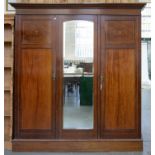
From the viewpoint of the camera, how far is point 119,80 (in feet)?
12.5

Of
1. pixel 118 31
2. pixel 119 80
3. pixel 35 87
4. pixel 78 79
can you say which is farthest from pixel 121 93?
pixel 35 87

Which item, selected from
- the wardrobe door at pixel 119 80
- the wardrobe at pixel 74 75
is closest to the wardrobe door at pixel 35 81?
the wardrobe at pixel 74 75

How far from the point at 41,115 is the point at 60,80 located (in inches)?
23.3

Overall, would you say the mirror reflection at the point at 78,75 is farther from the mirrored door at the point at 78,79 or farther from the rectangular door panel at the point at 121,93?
the rectangular door panel at the point at 121,93

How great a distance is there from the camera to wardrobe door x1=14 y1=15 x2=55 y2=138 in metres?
3.80

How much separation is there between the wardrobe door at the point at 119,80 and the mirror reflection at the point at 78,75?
196 millimetres

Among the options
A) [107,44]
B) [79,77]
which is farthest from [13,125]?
[107,44]

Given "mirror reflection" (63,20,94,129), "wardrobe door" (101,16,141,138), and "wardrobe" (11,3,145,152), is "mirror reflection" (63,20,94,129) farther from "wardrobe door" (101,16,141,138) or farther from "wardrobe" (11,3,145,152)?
"wardrobe door" (101,16,141,138)

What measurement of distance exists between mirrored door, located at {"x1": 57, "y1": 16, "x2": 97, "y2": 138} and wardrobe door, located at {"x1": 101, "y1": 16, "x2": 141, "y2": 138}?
155 mm

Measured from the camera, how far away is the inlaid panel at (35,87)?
3816mm

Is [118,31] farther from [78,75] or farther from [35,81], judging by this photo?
[35,81]

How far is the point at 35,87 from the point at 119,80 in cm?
126

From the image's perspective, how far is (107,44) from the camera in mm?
3807
